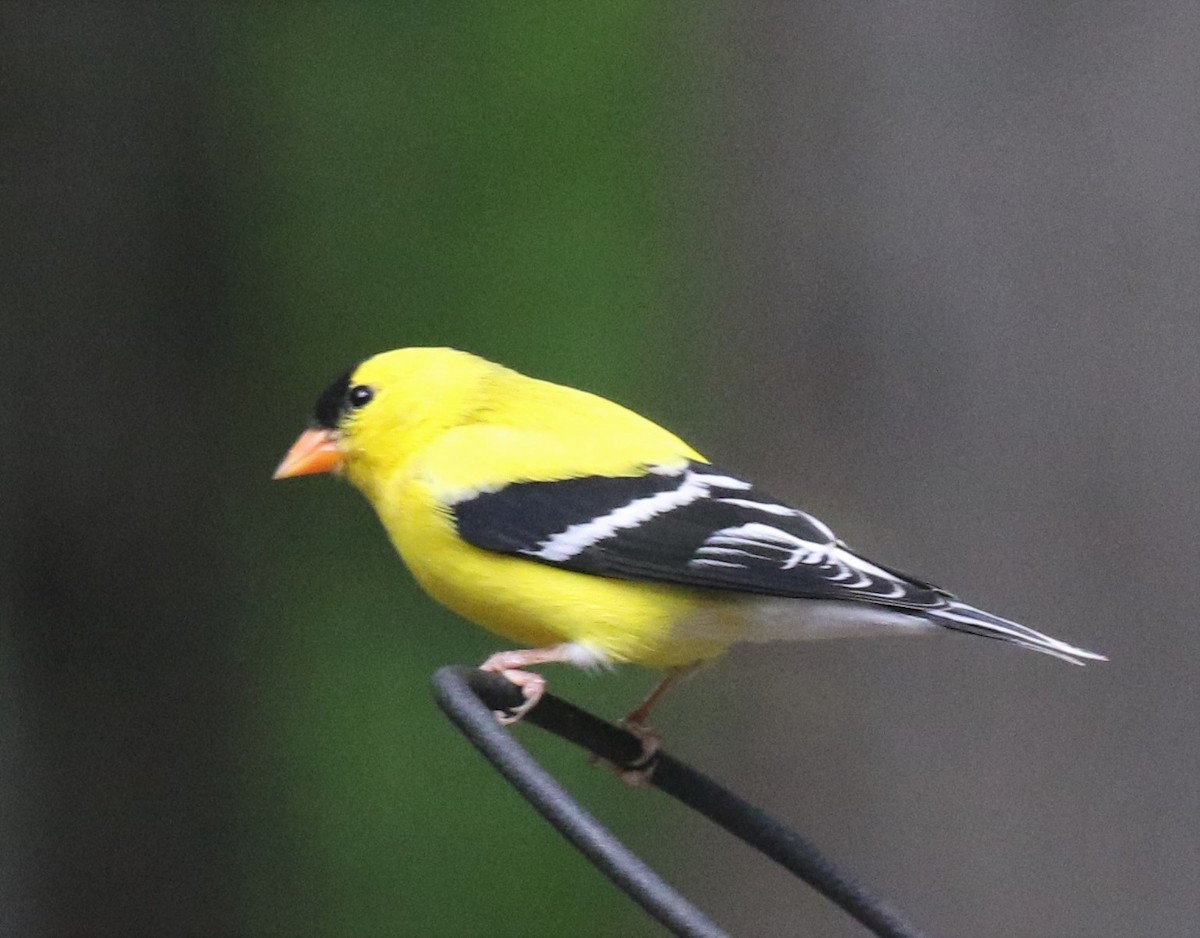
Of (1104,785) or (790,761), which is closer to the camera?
(1104,785)

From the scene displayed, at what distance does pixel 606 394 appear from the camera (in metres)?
4.63

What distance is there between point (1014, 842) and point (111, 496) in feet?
8.95

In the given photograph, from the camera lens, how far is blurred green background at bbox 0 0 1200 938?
2.86 metres

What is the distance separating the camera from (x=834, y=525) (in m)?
3.08

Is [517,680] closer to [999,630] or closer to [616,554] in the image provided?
[616,554]

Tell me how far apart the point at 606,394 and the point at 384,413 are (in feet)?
6.77

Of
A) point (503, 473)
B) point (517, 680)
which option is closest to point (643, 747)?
point (517, 680)

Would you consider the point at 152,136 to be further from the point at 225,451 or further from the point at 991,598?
the point at 991,598

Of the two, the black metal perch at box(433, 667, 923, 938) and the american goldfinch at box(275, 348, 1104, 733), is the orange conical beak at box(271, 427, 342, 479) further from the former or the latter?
the black metal perch at box(433, 667, 923, 938)

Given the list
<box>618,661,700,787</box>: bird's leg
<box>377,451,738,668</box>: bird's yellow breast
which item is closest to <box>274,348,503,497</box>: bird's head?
<box>377,451,738,668</box>: bird's yellow breast

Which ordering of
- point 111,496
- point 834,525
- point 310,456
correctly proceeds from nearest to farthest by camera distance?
point 310,456 → point 834,525 → point 111,496

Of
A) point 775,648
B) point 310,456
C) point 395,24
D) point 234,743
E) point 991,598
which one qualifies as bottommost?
point 234,743

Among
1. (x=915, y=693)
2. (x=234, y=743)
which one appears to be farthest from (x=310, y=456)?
(x=234, y=743)

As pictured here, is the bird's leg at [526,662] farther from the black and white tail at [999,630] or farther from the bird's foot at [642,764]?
the black and white tail at [999,630]
